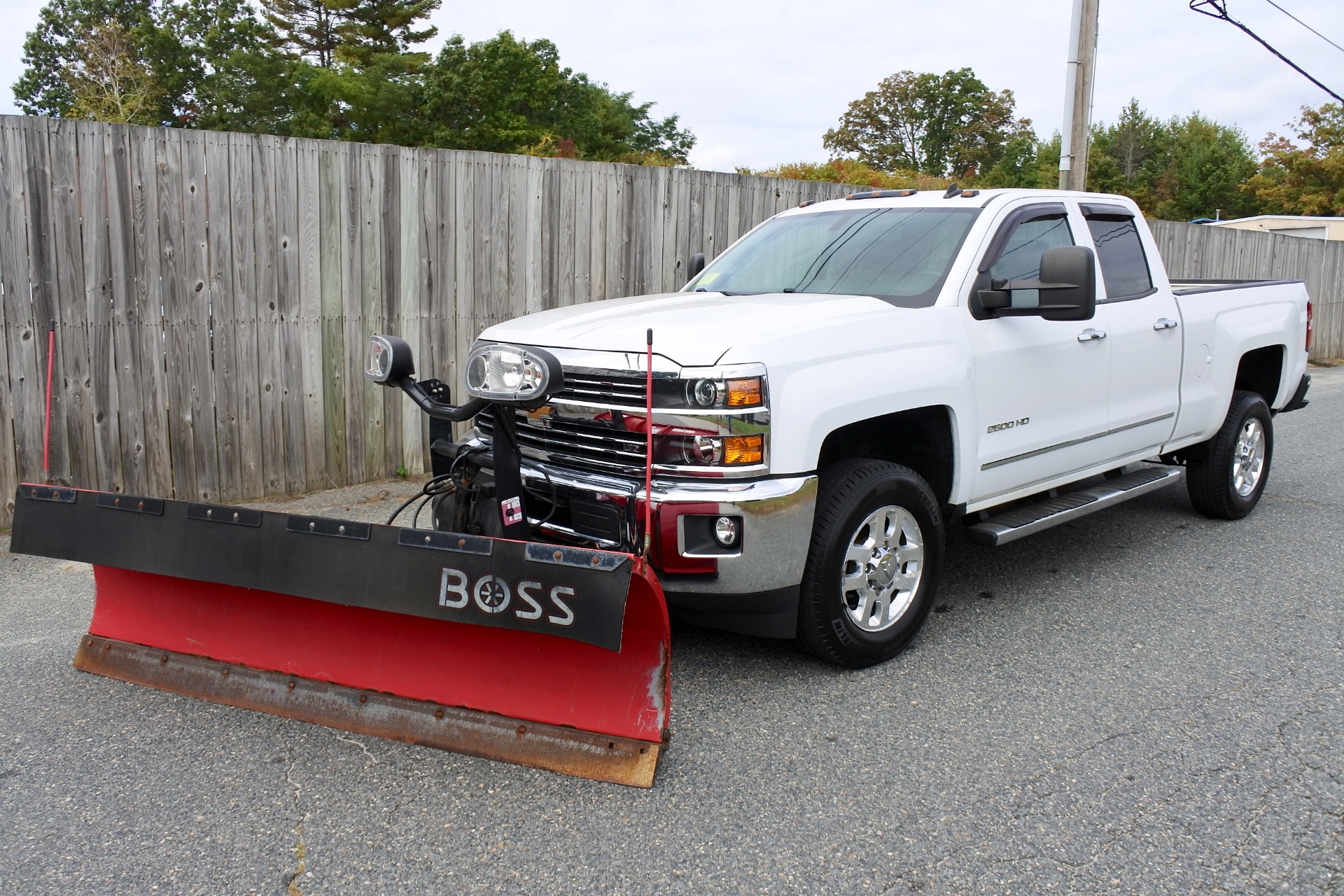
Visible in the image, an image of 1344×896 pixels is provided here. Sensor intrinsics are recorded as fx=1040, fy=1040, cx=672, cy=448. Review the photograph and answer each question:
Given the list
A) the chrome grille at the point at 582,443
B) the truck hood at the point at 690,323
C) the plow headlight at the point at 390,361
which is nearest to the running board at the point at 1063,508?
the truck hood at the point at 690,323

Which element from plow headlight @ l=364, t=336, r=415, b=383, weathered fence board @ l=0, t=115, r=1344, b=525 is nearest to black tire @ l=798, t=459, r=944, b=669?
Result: plow headlight @ l=364, t=336, r=415, b=383

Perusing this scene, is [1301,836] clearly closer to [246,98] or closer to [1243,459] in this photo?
[1243,459]

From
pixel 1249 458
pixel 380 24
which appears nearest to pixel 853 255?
pixel 1249 458

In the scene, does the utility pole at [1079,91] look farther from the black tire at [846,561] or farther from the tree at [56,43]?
the tree at [56,43]

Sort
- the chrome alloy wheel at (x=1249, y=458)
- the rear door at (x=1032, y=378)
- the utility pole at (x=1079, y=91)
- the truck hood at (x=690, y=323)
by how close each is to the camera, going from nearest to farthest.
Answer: the truck hood at (x=690, y=323), the rear door at (x=1032, y=378), the chrome alloy wheel at (x=1249, y=458), the utility pole at (x=1079, y=91)

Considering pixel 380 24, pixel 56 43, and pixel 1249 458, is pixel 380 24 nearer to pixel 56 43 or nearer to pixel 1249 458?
pixel 56 43

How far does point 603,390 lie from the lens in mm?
3889

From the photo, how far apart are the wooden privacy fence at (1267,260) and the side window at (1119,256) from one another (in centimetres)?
840

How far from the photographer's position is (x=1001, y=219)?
4.89m

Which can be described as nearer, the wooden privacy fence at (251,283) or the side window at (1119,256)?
the side window at (1119,256)

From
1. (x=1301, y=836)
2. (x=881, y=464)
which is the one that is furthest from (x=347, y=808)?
(x=1301, y=836)

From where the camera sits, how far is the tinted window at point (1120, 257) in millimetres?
5500

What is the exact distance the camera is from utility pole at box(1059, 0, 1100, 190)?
37.1 ft

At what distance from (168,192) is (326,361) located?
1.38m
